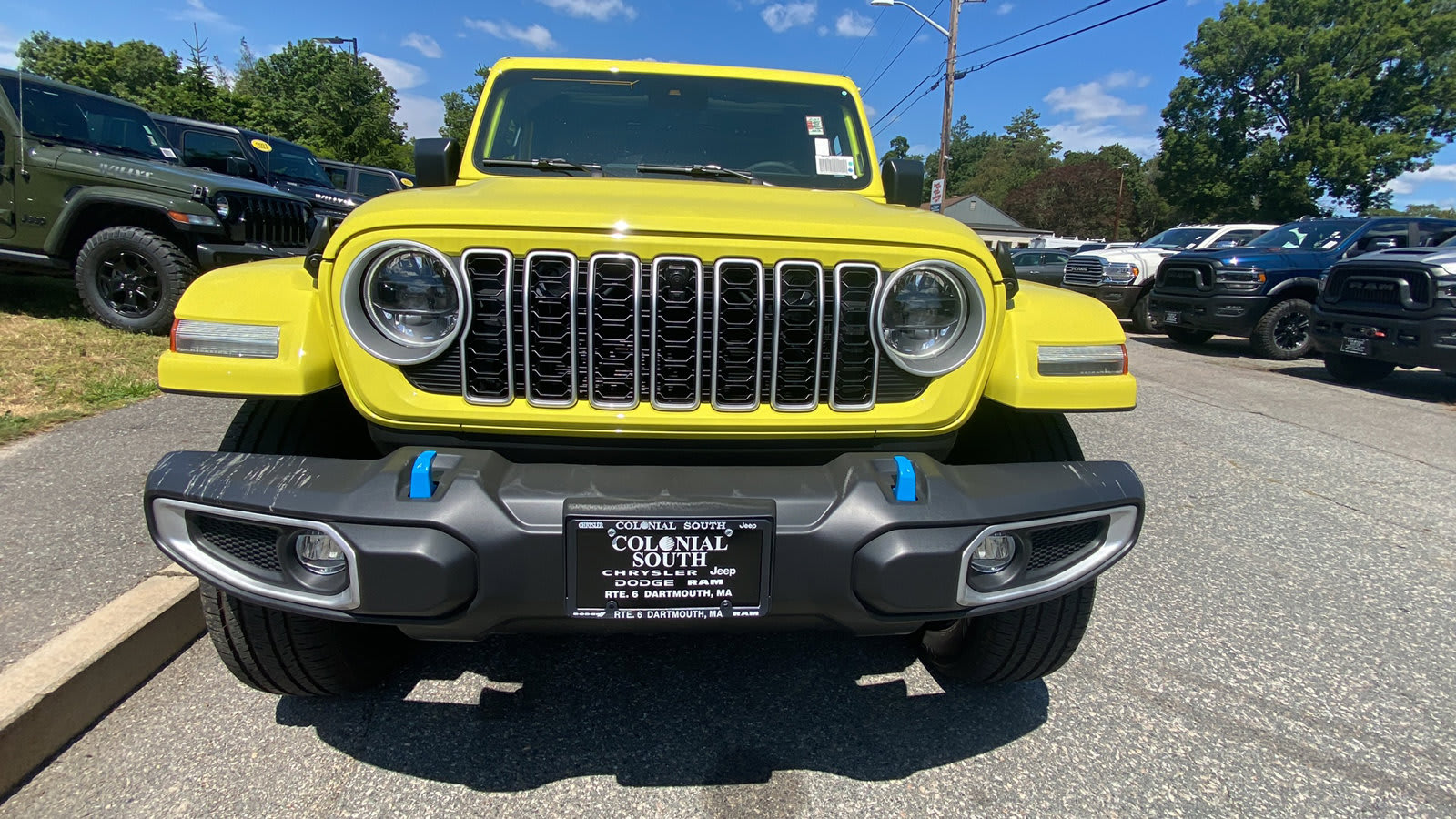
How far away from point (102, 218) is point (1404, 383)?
1316 centimetres

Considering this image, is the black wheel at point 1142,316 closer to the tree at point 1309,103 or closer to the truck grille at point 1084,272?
the truck grille at point 1084,272

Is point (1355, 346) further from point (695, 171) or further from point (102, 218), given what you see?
point (102, 218)

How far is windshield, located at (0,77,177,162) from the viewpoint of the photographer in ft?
21.8

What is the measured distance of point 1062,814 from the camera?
191 centimetres

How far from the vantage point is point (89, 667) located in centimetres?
209

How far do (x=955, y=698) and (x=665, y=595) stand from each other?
1.23 metres

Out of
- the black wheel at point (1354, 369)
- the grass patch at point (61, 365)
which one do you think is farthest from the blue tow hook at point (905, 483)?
the black wheel at point (1354, 369)

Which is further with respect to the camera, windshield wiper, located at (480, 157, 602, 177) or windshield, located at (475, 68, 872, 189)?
windshield, located at (475, 68, 872, 189)

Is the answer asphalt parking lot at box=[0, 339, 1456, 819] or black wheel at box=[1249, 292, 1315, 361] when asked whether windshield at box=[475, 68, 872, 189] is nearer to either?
asphalt parking lot at box=[0, 339, 1456, 819]

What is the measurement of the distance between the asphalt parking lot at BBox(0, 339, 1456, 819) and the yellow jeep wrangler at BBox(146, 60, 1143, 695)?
314 mm

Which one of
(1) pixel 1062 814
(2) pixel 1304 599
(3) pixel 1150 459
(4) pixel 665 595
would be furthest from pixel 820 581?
(3) pixel 1150 459

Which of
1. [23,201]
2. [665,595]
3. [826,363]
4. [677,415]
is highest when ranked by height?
[23,201]

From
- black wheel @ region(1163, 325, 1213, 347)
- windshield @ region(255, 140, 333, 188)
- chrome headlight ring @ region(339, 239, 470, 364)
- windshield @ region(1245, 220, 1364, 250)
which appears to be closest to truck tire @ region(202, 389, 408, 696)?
chrome headlight ring @ region(339, 239, 470, 364)

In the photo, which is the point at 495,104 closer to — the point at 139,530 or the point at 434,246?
the point at 434,246
